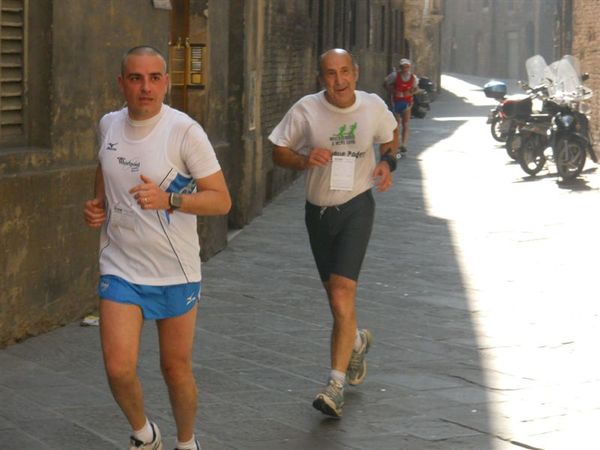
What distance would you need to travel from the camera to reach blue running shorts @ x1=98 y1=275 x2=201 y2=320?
5426 millimetres

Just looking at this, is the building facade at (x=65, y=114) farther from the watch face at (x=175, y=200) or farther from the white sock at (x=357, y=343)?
the watch face at (x=175, y=200)

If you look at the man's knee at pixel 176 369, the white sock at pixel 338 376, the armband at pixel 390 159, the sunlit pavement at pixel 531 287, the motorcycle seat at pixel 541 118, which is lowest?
the sunlit pavement at pixel 531 287

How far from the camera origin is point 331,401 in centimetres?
671

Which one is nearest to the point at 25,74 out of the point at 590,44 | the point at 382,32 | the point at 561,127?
the point at 561,127

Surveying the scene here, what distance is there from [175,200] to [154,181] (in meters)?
0.15

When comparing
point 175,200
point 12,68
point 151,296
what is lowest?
point 151,296

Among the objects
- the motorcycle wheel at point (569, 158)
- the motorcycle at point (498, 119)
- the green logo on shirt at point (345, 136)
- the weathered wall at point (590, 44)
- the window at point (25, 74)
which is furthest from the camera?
the motorcycle at point (498, 119)

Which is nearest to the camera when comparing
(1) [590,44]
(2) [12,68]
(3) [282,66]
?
(2) [12,68]

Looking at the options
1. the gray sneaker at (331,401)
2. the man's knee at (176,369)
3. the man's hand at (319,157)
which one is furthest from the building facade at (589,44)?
the man's knee at (176,369)

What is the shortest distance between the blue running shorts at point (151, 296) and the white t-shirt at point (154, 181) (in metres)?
0.02

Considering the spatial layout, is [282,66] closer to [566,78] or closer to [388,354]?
[566,78]

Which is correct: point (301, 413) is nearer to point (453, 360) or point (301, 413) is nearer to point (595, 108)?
point (453, 360)

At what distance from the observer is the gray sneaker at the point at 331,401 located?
22.0 ft

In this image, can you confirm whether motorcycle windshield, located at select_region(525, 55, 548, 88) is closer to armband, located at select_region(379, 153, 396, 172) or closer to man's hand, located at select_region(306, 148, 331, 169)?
armband, located at select_region(379, 153, 396, 172)
